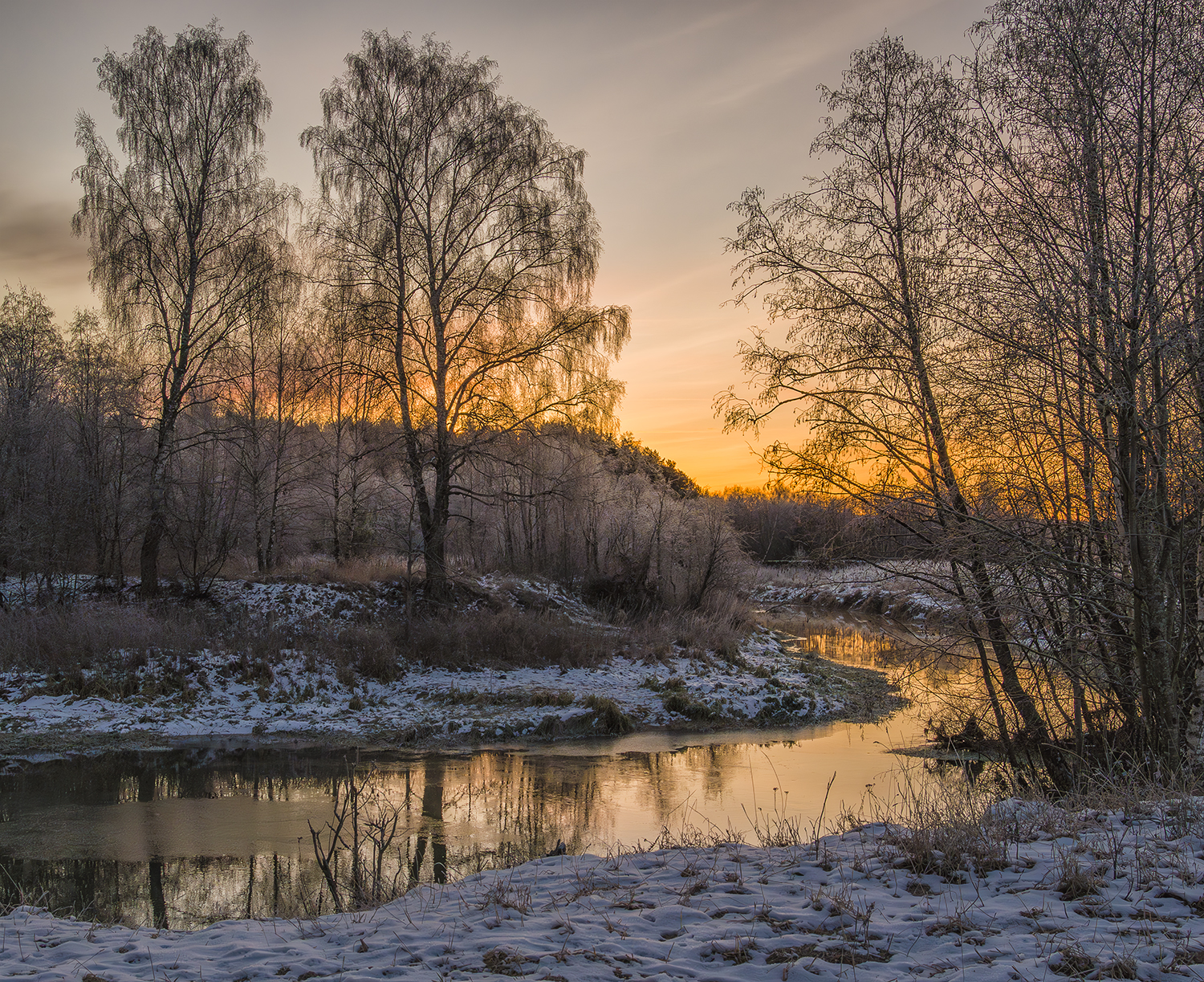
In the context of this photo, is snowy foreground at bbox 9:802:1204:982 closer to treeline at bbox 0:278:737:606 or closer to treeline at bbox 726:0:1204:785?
treeline at bbox 726:0:1204:785

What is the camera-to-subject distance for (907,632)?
9609mm

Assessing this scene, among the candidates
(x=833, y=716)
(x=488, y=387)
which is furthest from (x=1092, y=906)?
(x=488, y=387)

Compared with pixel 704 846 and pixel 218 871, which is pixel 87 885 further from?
pixel 704 846

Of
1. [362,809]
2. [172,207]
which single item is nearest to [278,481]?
[172,207]

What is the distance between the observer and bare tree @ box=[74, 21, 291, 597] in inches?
736

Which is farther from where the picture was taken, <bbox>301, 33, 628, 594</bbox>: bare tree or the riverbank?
<bbox>301, 33, 628, 594</bbox>: bare tree

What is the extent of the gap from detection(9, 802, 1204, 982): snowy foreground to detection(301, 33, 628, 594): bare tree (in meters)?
14.3

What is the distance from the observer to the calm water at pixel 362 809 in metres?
7.30

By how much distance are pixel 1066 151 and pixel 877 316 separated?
2.62 m

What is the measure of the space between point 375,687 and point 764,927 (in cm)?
1314

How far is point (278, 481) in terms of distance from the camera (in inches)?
1002

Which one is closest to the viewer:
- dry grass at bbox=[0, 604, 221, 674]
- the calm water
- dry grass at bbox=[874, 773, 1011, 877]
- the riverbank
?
dry grass at bbox=[874, 773, 1011, 877]

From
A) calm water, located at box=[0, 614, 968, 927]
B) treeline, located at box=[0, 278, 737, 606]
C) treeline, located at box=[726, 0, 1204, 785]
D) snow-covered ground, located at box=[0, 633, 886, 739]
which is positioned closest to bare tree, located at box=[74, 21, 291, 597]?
treeline, located at box=[0, 278, 737, 606]

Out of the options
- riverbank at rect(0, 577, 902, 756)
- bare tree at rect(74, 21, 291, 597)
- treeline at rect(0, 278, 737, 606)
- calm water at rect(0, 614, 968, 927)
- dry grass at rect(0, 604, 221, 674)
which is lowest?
calm water at rect(0, 614, 968, 927)
